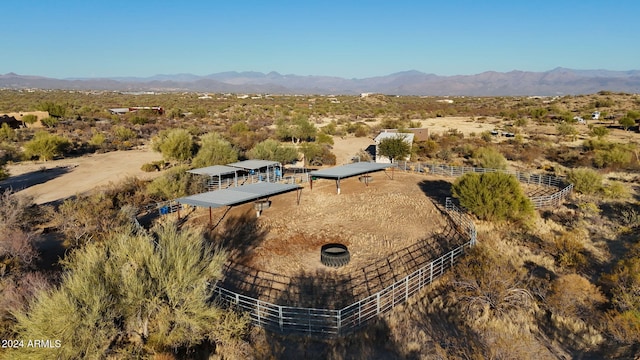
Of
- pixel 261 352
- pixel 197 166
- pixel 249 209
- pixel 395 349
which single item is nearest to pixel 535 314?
pixel 395 349

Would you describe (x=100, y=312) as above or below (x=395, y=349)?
above

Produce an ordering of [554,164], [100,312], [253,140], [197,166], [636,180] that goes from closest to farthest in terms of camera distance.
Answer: [100,312]
[636,180]
[197,166]
[554,164]
[253,140]

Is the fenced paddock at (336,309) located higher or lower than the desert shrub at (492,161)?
lower

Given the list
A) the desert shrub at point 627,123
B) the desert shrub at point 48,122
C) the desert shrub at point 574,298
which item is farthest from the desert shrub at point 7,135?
the desert shrub at point 627,123

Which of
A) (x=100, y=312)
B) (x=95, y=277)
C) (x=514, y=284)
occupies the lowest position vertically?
(x=514, y=284)

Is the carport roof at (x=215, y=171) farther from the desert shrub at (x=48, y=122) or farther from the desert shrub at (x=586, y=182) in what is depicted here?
the desert shrub at (x=48, y=122)

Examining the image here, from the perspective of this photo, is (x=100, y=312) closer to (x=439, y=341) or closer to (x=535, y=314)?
(x=439, y=341)

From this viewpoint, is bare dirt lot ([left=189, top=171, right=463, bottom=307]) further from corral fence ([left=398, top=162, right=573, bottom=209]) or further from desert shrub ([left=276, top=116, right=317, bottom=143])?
desert shrub ([left=276, top=116, right=317, bottom=143])

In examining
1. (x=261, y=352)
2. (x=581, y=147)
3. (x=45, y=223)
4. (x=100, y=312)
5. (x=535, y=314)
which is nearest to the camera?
(x=100, y=312)
